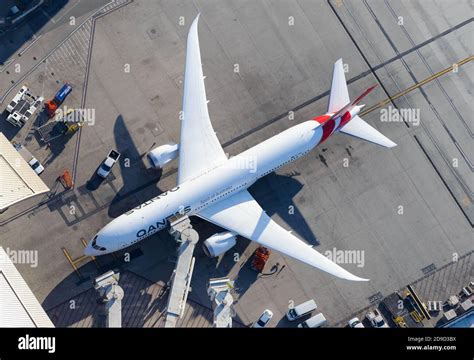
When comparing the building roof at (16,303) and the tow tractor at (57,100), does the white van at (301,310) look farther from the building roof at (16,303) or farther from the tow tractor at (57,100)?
the tow tractor at (57,100)

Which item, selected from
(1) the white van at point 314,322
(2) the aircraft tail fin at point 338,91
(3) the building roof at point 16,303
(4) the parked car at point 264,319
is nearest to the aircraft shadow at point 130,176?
(3) the building roof at point 16,303

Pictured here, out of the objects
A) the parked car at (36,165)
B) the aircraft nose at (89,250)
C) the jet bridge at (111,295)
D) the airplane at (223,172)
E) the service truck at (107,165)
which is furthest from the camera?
Result: the service truck at (107,165)

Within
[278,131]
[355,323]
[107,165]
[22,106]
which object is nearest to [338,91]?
[278,131]

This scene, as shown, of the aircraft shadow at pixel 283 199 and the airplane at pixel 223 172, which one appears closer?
the airplane at pixel 223 172

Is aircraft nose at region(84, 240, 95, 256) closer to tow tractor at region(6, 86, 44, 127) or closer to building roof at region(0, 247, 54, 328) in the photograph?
building roof at region(0, 247, 54, 328)

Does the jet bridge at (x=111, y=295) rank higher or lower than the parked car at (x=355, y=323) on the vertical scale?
higher

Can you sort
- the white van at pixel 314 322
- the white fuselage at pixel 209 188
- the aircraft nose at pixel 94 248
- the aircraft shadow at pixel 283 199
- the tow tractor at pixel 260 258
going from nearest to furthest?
the white fuselage at pixel 209 188 → the aircraft nose at pixel 94 248 → the white van at pixel 314 322 → the tow tractor at pixel 260 258 → the aircraft shadow at pixel 283 199
